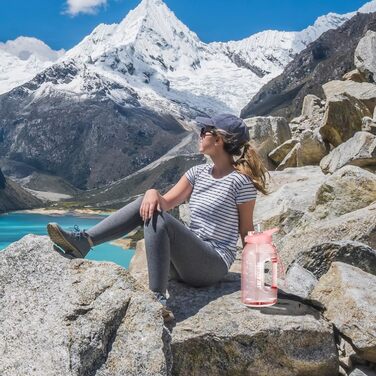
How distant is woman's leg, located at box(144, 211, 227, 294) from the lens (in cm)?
548

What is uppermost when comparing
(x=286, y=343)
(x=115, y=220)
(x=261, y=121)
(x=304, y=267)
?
(x=261, y=121)

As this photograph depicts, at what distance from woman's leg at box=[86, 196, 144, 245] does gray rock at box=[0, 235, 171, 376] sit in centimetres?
43

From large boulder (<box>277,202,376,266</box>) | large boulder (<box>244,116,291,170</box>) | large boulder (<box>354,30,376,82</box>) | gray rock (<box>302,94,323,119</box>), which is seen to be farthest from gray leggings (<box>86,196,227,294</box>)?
gray rock (<box>302,94,323,119</box>)

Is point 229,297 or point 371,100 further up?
point 371,100

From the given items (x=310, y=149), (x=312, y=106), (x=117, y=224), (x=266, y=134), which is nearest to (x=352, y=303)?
(x=117, y=224)

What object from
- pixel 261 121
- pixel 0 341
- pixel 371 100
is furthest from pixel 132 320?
pixel 261 121

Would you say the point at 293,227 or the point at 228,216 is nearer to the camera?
the point at 228,216

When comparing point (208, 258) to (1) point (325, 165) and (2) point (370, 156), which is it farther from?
(1) point (325, 165)

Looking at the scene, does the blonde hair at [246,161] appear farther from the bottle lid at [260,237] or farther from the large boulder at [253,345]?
the large boulder at [253,345]

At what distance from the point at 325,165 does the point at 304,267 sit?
8472mm

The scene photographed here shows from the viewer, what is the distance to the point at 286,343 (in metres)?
5.51

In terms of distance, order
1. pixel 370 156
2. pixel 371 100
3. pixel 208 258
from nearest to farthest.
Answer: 1. pixel 208 258
2. pixel 370 156
3. pixel 371 100

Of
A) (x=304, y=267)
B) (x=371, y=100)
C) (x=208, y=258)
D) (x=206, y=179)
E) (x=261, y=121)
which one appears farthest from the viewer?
(x=261, y=121)

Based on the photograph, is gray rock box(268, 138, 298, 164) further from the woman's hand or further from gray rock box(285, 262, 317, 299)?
the woman's hand
